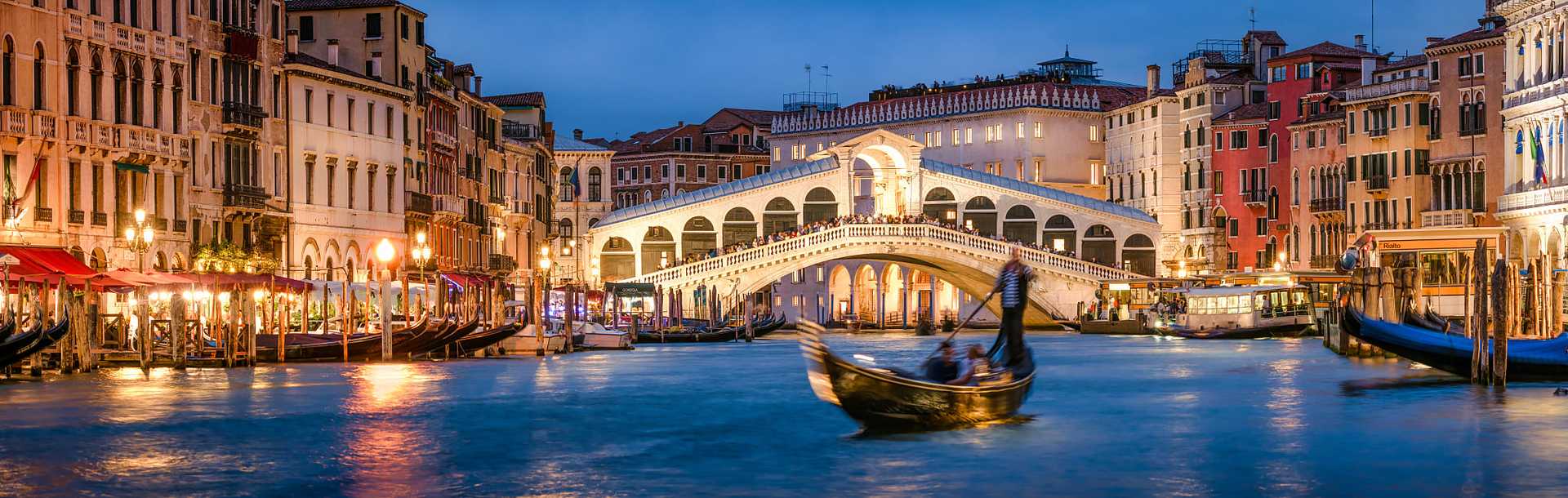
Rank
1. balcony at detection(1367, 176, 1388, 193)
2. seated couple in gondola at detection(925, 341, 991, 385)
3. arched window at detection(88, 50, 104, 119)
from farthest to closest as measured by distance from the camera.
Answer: balcony at detection(1367, 176, 1388, 193) < arched window at detection(88, 50, 104, 119) < seated couple in gondola at detection(925, 341, 991, 385)

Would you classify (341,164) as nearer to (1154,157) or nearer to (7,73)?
(7,73)

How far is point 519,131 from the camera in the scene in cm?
5406

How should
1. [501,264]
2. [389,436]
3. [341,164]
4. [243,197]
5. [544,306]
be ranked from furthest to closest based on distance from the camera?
[501,264] < [544,306] < [341,164] < [243,197] < [389,436]

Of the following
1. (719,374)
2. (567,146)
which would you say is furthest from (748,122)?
(719,374)

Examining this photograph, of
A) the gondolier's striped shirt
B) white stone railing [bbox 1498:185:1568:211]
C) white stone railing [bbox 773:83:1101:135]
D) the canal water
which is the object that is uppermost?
white stone railing [bbox 773:83:1101:135]

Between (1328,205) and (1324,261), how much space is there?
1.30 metres

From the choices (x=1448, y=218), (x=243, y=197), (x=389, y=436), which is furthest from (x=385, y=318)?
→ (x=1448, y=218)

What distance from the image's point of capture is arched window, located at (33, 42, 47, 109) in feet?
87.0

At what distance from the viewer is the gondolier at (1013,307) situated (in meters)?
18.1

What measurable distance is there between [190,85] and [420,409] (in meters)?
11.9

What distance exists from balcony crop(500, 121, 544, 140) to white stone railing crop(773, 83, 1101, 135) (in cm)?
1424

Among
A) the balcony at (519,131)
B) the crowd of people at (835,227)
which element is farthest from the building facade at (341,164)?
the balcony at (519,131)

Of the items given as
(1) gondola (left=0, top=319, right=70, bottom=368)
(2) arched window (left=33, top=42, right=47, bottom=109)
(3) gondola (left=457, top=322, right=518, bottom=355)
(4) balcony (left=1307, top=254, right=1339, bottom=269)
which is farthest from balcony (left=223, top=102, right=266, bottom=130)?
(4) balcony (left=1307, top=254, right=1339, bottom=269)

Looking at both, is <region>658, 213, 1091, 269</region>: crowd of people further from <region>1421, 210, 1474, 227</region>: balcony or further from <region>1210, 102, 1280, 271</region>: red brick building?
<region>1421, 210, 1474, 227</region>: balcony
